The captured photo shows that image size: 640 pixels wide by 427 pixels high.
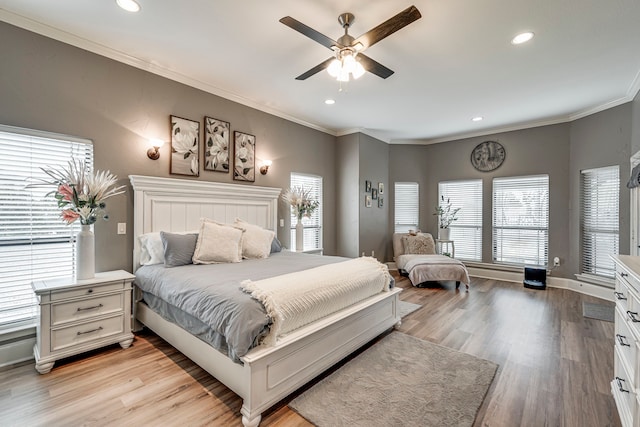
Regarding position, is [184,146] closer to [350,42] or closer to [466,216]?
[350,42]

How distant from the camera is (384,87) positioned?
370cm

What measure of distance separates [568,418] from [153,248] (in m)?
3.75

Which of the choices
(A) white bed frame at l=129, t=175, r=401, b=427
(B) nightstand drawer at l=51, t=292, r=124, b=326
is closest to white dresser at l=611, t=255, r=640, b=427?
(A) white bed frame at l=129, t=175, r=401, b=427

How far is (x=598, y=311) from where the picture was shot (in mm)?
3752

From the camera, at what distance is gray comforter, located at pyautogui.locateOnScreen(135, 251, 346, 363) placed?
1.74 metres

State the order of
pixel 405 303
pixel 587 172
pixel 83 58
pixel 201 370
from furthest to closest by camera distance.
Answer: pixel 587 172, pixel 405 303, pixel 83 58, pixel 201 370

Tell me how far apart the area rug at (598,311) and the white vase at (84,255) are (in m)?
5.70

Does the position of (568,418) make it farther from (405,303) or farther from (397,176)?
(397,176)

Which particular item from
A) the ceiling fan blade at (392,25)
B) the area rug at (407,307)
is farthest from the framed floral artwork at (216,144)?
the area rug at (407,307)

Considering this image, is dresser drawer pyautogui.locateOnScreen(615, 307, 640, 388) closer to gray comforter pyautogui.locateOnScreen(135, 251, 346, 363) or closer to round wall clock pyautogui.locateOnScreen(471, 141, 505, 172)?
gray comforter pyautogui.locateOnScreen(135, 251, 346, 363)

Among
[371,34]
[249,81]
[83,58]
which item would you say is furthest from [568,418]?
[83,58]

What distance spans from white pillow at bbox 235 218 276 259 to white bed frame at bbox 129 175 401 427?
0.50 m

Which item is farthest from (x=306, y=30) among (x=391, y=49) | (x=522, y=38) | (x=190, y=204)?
(x=190, y=204)

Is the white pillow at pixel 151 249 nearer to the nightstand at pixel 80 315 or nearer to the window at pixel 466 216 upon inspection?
the nightstand at pixel 80 315
